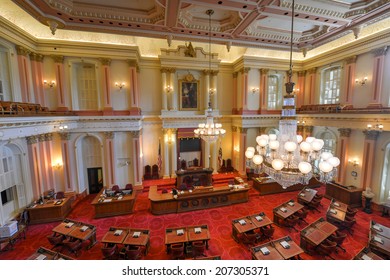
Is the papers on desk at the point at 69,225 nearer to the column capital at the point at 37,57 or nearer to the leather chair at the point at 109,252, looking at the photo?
the leather chair at the point at 109,252

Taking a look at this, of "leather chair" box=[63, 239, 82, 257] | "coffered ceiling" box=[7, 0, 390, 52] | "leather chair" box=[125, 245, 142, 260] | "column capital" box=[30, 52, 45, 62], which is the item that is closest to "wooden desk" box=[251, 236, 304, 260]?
"leather chair" box=[125, 245, 142, 260]

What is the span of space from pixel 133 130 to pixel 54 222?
5493 millimetres

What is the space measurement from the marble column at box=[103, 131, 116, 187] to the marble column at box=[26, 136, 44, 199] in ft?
9.52

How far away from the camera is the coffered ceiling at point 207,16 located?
4684mm

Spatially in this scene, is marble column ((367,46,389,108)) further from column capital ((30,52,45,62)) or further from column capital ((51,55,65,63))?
column capital ((30,52,45,62))

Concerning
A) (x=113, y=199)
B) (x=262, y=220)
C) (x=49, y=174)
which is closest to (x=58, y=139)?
(x=49, y=174)

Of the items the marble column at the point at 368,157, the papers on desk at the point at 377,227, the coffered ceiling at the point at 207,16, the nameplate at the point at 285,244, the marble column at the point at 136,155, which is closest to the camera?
the coffered ceiling at the point at 207,16

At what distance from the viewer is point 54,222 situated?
25.8ft

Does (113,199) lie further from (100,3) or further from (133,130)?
(100,3)

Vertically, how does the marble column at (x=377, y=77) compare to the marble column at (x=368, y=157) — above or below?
above

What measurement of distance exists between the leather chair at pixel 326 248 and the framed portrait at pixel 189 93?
9649 millimetres

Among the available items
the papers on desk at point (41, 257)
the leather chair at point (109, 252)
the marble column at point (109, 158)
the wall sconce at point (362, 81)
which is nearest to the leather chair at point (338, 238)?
the leather chair at point (109, 252)

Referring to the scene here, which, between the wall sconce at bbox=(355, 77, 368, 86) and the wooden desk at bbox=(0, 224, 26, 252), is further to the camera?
the wall sconce at bbox=(355, 77, 368, 86)

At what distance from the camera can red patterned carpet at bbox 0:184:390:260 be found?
234 inches
